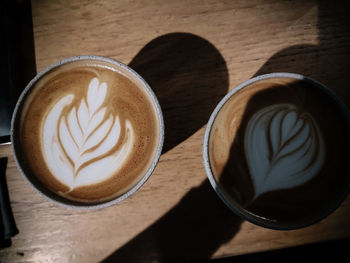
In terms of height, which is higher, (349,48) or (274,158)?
(349,48)

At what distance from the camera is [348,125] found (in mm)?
613

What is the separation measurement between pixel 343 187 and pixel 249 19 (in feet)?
1.70

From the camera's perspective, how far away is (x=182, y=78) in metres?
0.74

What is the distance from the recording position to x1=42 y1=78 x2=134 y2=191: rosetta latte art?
0.67 metres

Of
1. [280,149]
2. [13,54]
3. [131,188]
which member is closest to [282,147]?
[280,149]

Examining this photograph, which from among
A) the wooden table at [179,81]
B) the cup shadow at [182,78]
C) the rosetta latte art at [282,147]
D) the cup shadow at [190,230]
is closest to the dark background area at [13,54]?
the wooden table at [179,81]

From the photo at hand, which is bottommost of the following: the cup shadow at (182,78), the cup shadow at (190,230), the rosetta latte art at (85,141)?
the cup shadow at (190,230)

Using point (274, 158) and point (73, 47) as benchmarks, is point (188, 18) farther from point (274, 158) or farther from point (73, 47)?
point (274, 158)

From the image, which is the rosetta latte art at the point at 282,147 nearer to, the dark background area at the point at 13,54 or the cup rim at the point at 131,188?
the cup rim at the point at 131,188

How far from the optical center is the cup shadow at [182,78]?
0.74 m

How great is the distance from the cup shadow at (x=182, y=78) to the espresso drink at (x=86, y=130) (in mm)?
95

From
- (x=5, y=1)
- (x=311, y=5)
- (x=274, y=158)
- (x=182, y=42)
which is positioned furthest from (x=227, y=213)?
(x=5, y=1)

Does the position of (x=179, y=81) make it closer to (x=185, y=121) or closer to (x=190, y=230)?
(x=185, y=121)

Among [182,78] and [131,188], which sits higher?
[182,78]
